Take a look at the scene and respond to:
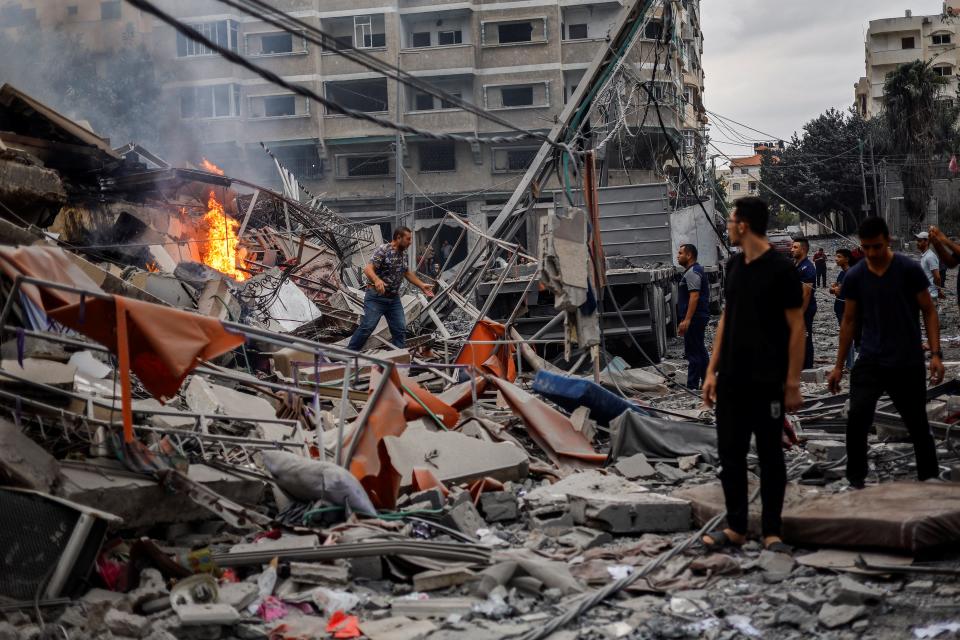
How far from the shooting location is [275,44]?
145ft

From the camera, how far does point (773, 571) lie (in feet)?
15.7

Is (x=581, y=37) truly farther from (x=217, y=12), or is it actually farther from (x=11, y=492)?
(x=11, y=492)

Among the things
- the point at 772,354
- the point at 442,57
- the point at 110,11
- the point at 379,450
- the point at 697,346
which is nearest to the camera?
the point at 772,354

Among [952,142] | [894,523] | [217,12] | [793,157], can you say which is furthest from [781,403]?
[793,157]

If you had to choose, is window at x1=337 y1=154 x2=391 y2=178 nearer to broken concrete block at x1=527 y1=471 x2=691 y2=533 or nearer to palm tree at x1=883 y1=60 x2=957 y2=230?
palm tree at x1=883 y1=60 x2=957 y2=230

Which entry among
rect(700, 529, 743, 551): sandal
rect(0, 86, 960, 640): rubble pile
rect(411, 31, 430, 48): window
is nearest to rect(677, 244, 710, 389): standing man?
rect(0, 86, 960, 640): rubble pile

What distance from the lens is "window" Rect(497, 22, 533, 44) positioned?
42250 mm

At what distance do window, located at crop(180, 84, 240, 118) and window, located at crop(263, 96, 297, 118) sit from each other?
122 centimetres

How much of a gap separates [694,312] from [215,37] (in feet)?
118

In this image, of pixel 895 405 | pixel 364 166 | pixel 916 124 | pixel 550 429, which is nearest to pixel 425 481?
pixel 550 429

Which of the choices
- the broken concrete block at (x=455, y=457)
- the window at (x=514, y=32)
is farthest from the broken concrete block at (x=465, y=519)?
the window at (x=514, y=32)

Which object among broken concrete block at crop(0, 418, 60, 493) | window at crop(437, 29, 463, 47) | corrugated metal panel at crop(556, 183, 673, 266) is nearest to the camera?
broken concrete block at crop(0, 418, 60, 493)

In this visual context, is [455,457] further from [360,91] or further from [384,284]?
[360,91]

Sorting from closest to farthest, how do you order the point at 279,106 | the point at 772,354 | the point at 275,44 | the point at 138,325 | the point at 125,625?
the point at 125,625, the point at 138,325, the point at 772,354, the point at 279,106, the point at 275,44
